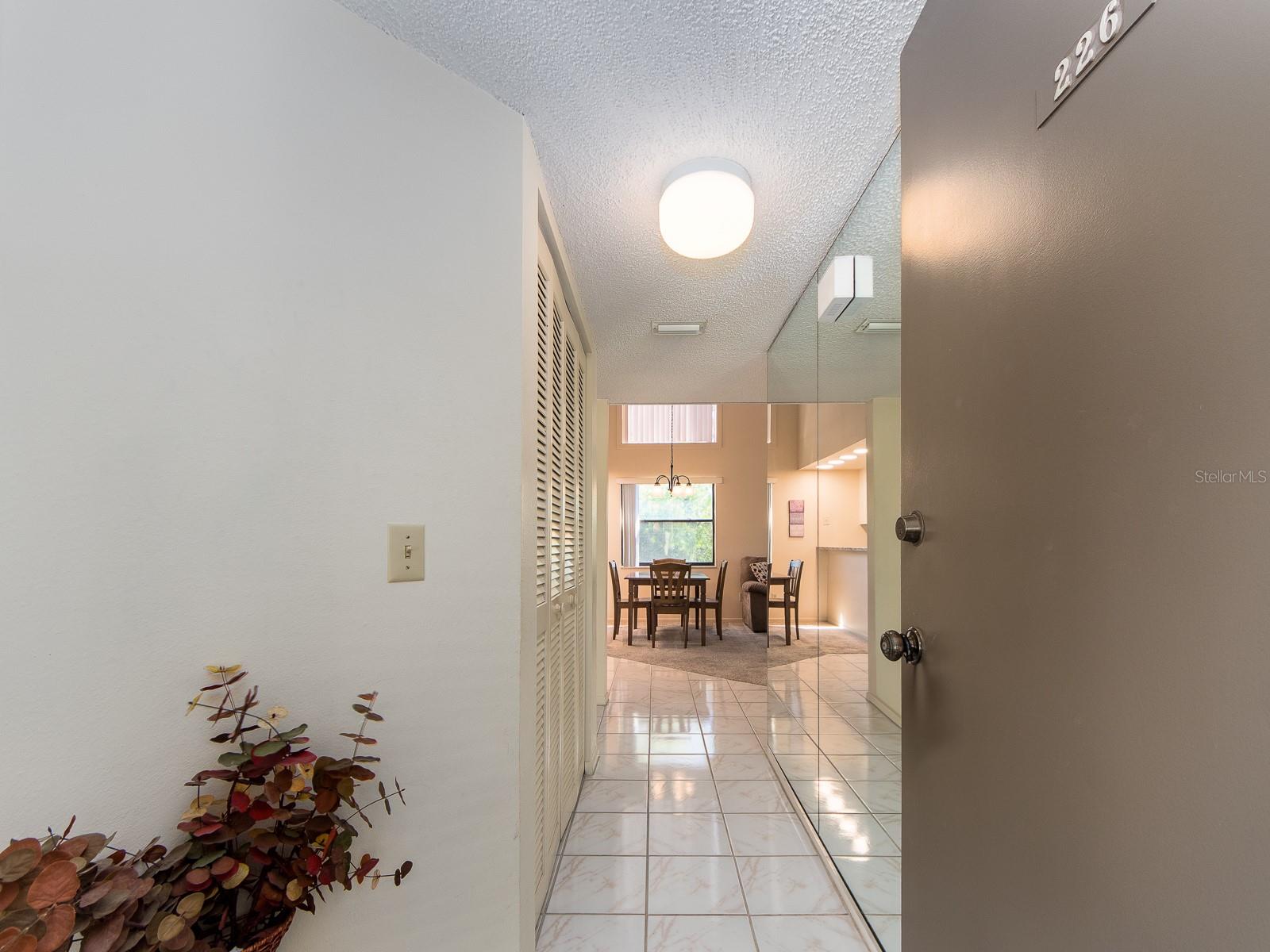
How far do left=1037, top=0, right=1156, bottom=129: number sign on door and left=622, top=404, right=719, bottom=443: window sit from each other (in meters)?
7.72

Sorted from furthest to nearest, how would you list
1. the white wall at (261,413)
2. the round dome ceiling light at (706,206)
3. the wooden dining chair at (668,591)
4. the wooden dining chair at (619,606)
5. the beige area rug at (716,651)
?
the wooden dining chair at (619,606)
the wooden dining chair at (668,591)
the beige area rug at (716,651)
the round dome ceiling light at (706,206)
the white wall at (261,413)

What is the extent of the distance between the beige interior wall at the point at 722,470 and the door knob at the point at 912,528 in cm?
728

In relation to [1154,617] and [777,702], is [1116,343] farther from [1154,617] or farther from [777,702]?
[777,702]

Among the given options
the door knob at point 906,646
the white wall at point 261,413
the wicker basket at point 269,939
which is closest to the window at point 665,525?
the white wall at point 261,413

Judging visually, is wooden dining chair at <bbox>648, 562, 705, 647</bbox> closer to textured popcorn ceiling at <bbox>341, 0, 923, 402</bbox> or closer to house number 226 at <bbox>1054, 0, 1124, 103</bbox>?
textured popcorn ceiling at <bbox>341, 0, 923, 402</bbox>

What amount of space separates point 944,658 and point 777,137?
1.34 meters

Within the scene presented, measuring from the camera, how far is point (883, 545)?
140 cm

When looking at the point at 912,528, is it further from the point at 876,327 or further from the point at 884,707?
the point at 876,327

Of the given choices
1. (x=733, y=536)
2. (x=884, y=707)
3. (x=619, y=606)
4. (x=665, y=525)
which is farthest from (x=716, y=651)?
(x=884, y=707)

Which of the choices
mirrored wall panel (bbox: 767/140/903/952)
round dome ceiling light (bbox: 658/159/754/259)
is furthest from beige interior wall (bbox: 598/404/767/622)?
round dome ceiling light (bbox: 658/159/754/259)

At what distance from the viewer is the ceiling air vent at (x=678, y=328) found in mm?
3034

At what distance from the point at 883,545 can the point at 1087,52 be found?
981 millimetres

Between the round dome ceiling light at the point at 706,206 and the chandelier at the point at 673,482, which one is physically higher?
the round dome ceiling light at the point at 706,206

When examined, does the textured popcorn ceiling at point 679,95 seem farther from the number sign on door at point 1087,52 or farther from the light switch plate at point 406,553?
the light switch plate at point 406,553
